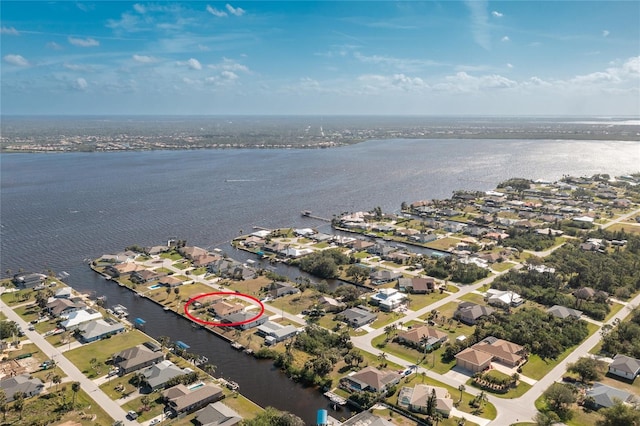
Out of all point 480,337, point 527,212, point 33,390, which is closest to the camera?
point 33,390

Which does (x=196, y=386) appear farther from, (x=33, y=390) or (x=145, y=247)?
(x=145, y=247)

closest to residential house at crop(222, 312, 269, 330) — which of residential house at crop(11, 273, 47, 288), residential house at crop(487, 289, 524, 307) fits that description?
residential house at crop(487, 289, 524, 307)

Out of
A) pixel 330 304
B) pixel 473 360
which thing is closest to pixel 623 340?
pixel 473 360

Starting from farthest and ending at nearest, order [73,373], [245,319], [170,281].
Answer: [170,281], [245,319], [73,373]

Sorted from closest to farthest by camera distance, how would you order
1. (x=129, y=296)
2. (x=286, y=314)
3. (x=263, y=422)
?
1. (x=263, y=422)
2. (x=286, y=314)
3. (x=129, y=296)

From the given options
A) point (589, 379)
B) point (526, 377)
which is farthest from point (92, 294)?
point (589, 379)

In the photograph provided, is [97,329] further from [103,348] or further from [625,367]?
[625,367]

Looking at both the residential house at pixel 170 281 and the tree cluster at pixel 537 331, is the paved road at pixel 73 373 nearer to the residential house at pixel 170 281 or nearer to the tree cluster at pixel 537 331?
the residential house at pixel 170 281
